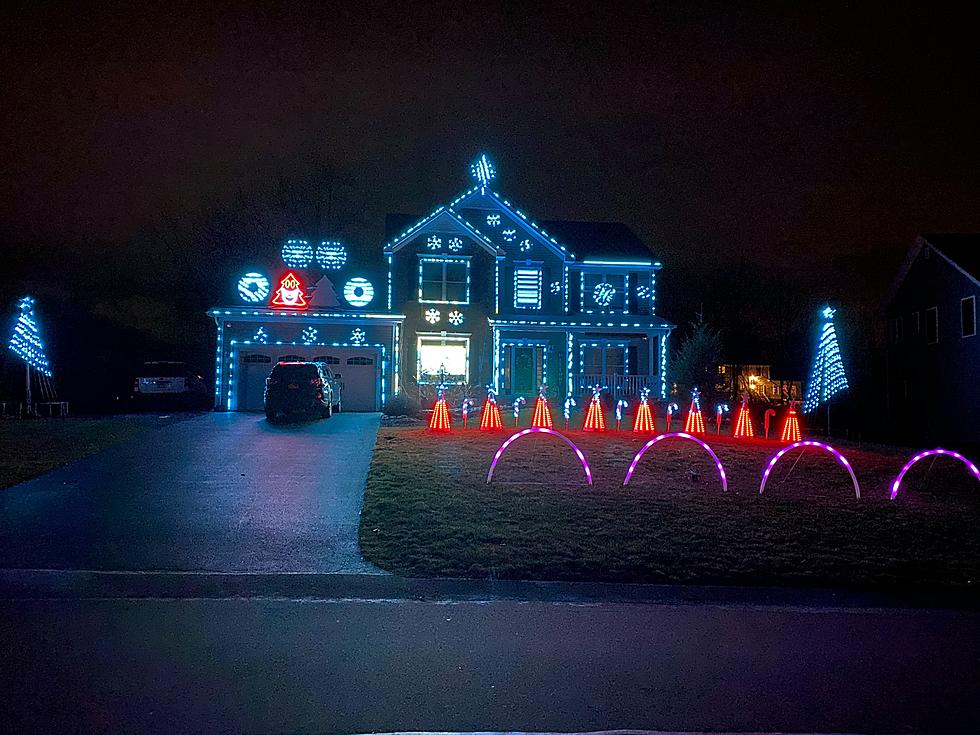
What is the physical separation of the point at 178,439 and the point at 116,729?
42.5 ft

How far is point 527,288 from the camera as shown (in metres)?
28.5

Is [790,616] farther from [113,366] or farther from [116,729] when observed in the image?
[113,366]

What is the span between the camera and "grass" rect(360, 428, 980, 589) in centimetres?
742

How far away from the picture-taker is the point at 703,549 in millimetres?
8117

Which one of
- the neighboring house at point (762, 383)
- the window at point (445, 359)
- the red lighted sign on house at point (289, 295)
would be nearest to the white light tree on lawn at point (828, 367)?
the window at point (445, 359)

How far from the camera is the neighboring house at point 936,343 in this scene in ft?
92.3

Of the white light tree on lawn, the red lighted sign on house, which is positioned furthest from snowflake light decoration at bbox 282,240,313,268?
the white light tree on lawn

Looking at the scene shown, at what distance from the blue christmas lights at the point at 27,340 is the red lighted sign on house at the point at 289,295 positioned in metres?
7.45

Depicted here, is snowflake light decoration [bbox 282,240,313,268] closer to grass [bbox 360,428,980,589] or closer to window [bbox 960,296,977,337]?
grass [bbox 360,428,980,589]

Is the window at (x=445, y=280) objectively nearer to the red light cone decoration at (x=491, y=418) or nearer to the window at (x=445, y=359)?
the window at (x=445, y=359)

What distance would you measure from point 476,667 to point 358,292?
2297 cm

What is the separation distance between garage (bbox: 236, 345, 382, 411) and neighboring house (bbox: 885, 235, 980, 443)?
18125mm

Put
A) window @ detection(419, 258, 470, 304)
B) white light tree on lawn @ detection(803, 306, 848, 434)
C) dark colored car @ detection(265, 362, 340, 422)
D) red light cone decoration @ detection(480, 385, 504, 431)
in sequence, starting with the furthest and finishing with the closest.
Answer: window @ detection(419, 258, 470, 304), white light tree on lawn @ detection(803, 306, 848, 434), dark colored car @ detection(265, 362, 340, 422), red light cone decoration @ detection(480, 385, 504, 431)

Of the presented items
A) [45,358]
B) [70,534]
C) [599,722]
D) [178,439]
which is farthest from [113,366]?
[599,722]
